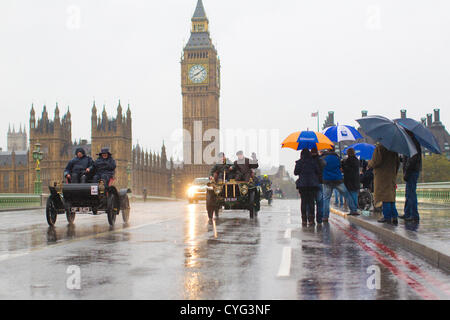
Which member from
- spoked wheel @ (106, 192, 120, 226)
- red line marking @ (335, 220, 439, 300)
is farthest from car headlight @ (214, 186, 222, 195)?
red line marking @ (335, 220, 439, 300)

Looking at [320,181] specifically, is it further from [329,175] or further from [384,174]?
[384,174]

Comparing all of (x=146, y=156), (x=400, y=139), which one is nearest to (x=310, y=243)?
(x=400, y=139)

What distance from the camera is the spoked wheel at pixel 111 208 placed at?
13188 millimetres

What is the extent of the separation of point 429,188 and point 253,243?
18506 mm

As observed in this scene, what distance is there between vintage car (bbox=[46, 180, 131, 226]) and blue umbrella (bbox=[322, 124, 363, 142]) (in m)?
8.01

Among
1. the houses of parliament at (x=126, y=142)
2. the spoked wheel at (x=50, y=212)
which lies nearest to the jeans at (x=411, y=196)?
the spoked wheel at (x=50, y=212)

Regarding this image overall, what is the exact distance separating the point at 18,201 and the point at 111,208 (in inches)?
673

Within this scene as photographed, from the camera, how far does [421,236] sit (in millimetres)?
9453

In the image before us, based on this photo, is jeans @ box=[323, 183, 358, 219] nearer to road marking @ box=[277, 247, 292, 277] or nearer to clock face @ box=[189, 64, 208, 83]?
road marking @ box=[277, 247, 292, 277]

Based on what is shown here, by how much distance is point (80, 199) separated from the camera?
517 inches

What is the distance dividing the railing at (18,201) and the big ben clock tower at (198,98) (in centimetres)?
10144
